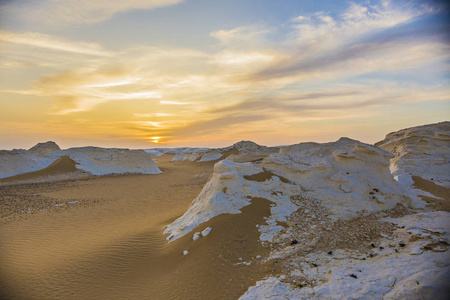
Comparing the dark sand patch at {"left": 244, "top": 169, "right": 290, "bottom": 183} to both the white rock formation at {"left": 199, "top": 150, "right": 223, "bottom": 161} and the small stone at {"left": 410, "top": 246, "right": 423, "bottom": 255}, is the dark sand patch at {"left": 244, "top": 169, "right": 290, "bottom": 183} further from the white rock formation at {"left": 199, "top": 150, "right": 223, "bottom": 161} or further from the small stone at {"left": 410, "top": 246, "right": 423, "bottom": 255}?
the white rock formation at {"left": 199, "top": 150, "right": 223, "bottom": 161}

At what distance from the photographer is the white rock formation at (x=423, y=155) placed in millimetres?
13258

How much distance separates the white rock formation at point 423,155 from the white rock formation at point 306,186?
175 inches

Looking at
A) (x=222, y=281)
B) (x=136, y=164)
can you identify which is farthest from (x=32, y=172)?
(x=222, y=281)

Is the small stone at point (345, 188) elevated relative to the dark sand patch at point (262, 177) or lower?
lower

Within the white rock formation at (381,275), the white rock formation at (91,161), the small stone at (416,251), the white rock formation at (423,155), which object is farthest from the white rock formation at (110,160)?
the small stone at (416,251)

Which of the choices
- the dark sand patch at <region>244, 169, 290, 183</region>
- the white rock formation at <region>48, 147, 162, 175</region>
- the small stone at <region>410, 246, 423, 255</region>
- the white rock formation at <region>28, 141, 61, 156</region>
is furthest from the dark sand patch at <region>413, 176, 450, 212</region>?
the white rock formation at <region>28, 141, 61, 156</region>

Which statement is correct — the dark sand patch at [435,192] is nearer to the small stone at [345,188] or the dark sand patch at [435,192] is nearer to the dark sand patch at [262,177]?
the small stone at [345,188]

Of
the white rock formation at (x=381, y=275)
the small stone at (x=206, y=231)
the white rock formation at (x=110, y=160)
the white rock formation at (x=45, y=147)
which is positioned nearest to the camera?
the white rock formation at (x=381, y=275)

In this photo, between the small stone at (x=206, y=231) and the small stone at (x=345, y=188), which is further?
the small stone at (x=345, y=188)

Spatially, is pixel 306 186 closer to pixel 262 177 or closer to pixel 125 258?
pixel 262 177

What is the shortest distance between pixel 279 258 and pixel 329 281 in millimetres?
1429

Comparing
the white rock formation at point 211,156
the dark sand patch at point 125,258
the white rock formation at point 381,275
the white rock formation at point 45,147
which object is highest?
the white rock formation at point 45,147

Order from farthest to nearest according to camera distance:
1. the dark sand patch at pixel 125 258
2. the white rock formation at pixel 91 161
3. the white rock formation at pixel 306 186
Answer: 1. the white rock formation at pixel 91 161
2. the white rock formation at pixel 306 186
3. the dark sand patch at pixel 125 258

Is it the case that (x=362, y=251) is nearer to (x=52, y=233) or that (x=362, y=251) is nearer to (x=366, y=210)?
(x=366, y=210)
